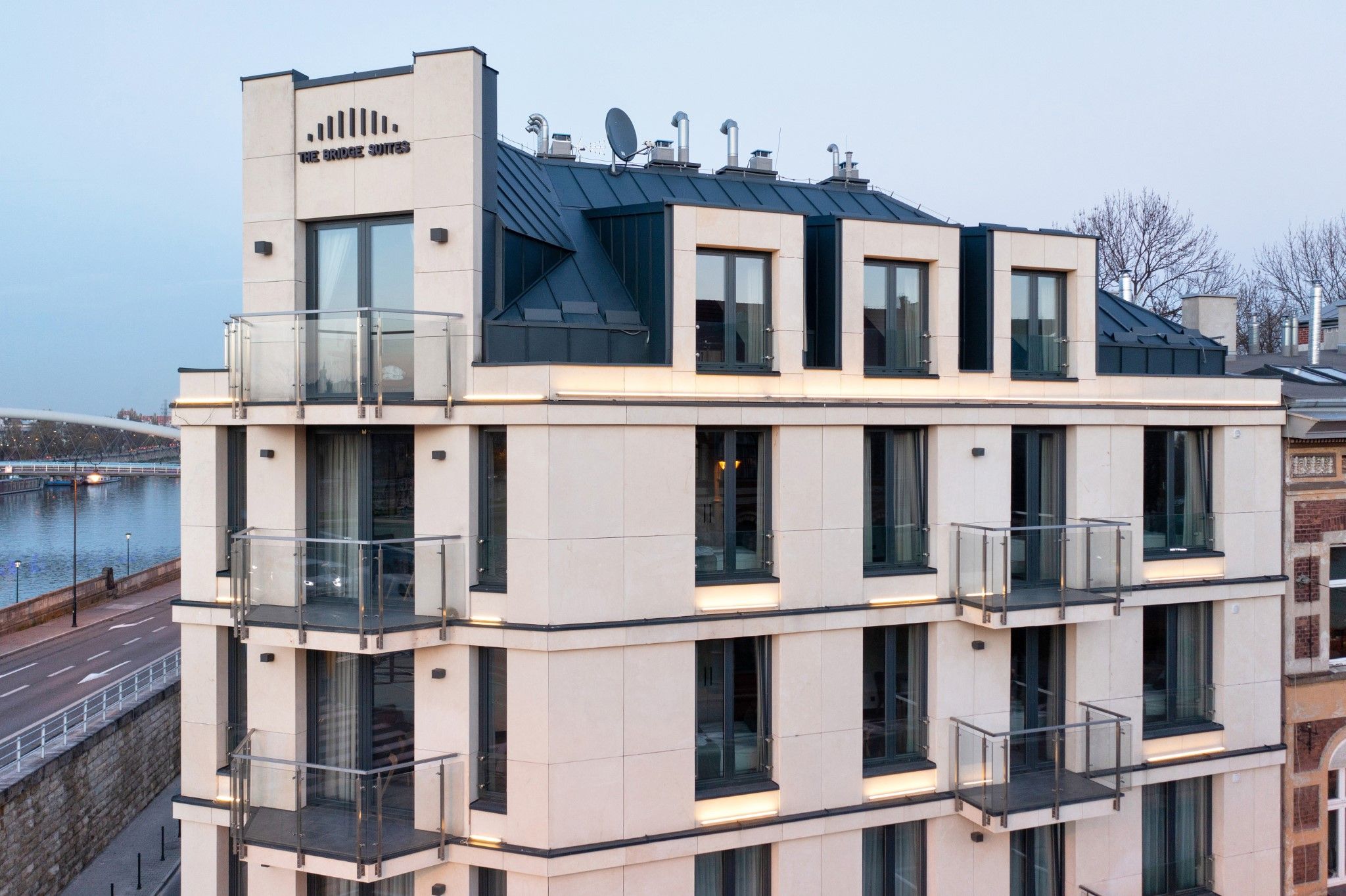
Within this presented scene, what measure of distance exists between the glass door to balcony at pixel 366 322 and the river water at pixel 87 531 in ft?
180

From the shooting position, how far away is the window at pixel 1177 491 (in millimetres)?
14812

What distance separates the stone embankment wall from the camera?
40406 mm

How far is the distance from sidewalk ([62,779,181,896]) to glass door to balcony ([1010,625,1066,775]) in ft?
51.7

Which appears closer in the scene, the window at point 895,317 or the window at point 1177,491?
the window at point 895,317

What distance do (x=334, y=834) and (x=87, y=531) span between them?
95.2 m

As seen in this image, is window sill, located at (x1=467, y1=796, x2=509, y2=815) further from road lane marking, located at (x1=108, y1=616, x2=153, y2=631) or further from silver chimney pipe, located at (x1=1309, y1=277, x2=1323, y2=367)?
road lane marking, located at (x1=108, y1=616, x2=153, y2=631)

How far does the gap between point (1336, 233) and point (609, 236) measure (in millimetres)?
37424

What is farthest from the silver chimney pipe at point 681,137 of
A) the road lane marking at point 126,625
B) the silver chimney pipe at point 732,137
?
the road lane marking at point 126,625

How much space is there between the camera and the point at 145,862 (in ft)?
70.5

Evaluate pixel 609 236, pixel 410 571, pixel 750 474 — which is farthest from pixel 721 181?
pixel 410 571

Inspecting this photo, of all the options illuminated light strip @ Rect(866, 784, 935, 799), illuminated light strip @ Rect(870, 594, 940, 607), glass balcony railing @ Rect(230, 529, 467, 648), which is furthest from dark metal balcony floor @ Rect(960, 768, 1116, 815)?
glass balcony railing @ Rect(230, 529, 467, 648)

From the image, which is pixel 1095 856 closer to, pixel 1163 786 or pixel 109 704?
pixel 1163 786

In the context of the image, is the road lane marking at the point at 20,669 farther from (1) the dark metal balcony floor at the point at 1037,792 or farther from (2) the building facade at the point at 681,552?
(1) the dark metal balcony floor at the point at 1037,792

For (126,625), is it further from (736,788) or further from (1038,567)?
(1038,567)
